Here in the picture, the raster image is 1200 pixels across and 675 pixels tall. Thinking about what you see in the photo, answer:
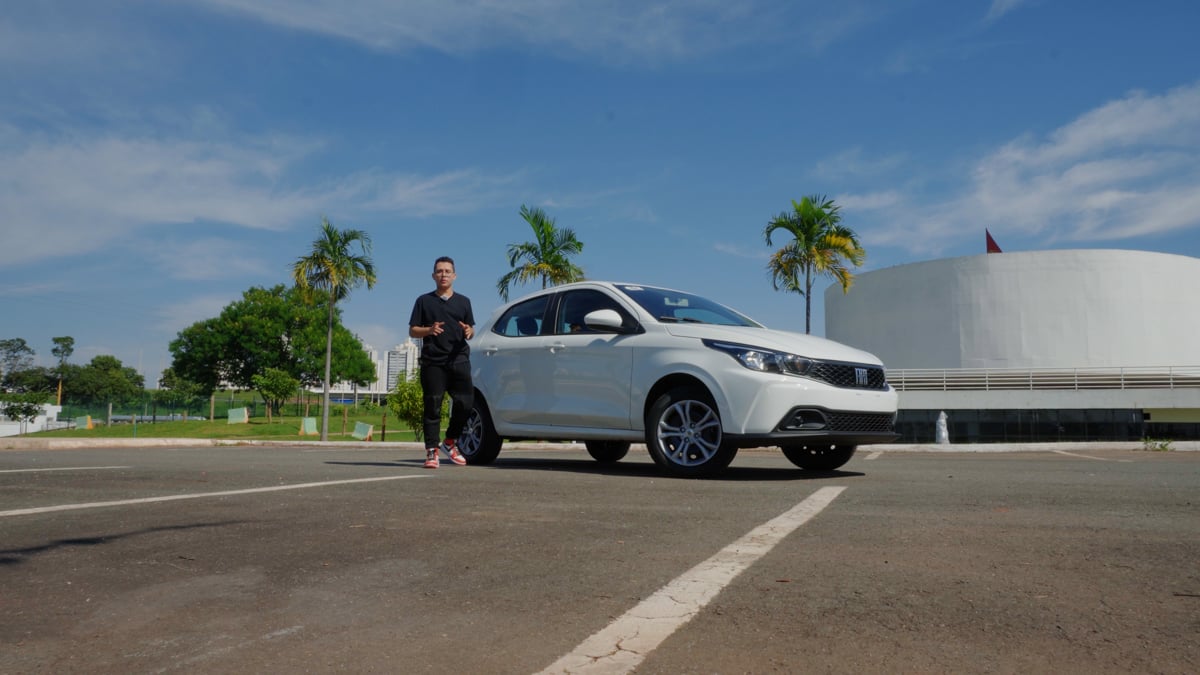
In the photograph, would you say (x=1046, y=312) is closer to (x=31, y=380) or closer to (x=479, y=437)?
(x=479, y=437)

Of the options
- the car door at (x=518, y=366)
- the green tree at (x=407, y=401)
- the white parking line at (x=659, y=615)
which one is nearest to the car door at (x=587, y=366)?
the car door at (x=518, y=366)

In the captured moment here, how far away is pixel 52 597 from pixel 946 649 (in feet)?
9.72

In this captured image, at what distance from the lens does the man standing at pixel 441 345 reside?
8.37m

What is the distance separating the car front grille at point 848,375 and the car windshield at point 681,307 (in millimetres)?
1108

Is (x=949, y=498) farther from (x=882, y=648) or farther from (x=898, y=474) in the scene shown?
(x=882, y=648)

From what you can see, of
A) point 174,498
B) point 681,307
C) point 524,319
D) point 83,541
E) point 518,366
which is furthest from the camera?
point 524,319

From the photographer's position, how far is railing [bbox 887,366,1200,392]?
32.3 meters

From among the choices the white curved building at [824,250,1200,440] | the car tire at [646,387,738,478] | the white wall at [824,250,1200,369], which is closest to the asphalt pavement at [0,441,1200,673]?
the car tire at [646,387,738,478]

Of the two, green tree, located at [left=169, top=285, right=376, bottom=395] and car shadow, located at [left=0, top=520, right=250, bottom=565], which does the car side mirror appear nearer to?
car shadow, located at [left=0, top=520, right=250, bottom=565]

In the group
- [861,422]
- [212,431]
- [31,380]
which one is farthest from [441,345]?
[31,380]

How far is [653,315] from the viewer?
26.2 ft

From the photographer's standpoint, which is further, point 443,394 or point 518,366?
point 518,366

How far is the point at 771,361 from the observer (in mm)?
7125

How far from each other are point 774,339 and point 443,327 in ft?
10.2
